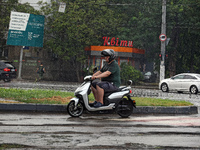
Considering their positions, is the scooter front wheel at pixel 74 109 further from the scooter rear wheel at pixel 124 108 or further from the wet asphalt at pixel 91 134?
the scooter rear wheel at pixel 124 108

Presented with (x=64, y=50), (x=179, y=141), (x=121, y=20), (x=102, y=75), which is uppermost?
(x=121, y=20)

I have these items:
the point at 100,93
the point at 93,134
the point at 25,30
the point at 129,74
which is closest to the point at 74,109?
the point at 100,93

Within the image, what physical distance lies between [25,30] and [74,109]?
91.2 ft

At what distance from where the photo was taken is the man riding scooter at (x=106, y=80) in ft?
35.7

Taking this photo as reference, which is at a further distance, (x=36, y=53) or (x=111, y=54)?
(x=36, y=53)

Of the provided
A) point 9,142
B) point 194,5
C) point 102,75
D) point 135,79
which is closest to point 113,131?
point 9,142

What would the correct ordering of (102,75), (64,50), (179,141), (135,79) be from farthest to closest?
(64,50)
(135,79)
(102,75)
(179,141)

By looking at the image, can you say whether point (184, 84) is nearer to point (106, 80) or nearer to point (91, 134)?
point (106, 80)

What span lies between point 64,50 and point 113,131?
34589 millimetres

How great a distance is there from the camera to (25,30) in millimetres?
37500

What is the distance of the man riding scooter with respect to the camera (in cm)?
1088

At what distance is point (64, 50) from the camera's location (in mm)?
42188

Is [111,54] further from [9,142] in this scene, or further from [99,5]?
[99,5]

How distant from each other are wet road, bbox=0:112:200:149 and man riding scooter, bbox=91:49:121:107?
46.0 inches
